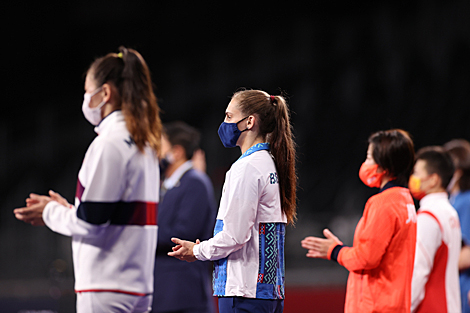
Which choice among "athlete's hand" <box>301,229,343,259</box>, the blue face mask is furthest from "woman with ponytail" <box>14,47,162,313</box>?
"athlete's hand" <box>301,229,343,259</box>

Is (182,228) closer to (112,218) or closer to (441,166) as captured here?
(112,218)

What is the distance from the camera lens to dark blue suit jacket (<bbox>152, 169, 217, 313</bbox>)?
349cm

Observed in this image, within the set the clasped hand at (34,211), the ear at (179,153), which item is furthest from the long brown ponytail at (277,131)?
the ear at (179,153)

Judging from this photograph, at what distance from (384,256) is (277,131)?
3.27 ft

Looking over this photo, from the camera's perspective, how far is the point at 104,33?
12.6 meters

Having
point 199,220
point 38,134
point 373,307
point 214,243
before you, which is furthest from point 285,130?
point 38,134

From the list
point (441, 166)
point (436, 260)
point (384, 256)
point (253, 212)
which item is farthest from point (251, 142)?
point (441, 166)

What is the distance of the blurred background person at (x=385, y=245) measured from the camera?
275 centimetres

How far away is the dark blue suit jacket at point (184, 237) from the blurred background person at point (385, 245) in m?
0.98

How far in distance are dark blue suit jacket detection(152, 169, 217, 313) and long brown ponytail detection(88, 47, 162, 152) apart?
1.13 metres

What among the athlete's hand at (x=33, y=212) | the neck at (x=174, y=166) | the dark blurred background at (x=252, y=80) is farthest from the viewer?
the dark blurred background at (x=252, y=80)

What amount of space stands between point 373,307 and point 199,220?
4.63 ft

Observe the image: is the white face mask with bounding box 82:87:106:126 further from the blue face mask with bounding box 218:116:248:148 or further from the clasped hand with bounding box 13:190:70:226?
the blue face mask with bounding box 218:116:248:148

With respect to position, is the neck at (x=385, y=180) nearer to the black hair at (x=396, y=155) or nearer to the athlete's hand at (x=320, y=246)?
the black hair at (x=396, y=155)
